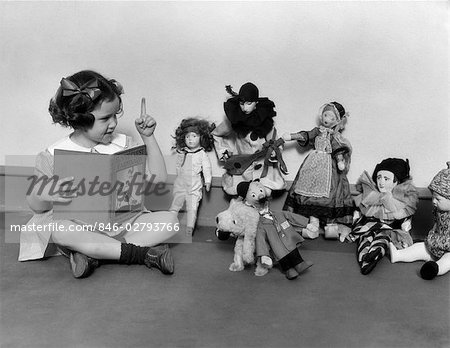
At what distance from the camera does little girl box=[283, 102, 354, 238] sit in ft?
7.46

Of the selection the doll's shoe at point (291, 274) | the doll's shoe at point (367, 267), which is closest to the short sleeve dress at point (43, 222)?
the doll's shoe at point (291, 274)

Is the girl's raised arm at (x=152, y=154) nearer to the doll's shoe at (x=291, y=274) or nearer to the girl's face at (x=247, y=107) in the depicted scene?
the girl's face at (x=247, y=107)

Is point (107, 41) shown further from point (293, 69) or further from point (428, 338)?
point (428, 338)

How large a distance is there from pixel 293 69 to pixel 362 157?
0.43 metres

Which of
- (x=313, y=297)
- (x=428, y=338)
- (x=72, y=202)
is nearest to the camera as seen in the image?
(x=428, y=338)

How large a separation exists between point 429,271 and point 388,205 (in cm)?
33

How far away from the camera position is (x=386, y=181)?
219cm

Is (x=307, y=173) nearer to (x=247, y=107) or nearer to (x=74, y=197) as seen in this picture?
(x=247, y=107)

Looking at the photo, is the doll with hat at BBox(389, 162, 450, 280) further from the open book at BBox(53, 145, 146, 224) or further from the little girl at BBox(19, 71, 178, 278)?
the open book at BBox(53, 145, 146, 224)

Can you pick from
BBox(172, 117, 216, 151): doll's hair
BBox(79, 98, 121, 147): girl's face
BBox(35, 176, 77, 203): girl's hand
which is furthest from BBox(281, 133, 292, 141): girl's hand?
BBox(35, 176, 77, 203): girl's hand

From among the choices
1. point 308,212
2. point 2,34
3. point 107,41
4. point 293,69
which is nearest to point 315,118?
point 293,69

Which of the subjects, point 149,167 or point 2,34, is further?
point 2,34

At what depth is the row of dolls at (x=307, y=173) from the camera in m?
2.20

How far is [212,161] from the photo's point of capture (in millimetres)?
2471
